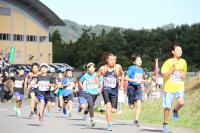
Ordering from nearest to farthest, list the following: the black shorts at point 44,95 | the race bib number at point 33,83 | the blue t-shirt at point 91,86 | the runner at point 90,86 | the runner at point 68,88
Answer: the runner at point 90,86, the blue t-shirt at point 91,86, the black shorts at point 44,95, the race bib number at point 33,83, the runner at point 68,88

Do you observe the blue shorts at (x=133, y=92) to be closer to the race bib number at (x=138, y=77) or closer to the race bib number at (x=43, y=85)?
the race bib number at (x=138, y=77)

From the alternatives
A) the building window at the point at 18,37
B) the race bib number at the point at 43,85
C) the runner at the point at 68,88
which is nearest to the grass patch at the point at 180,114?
the runner at the point at 68,88

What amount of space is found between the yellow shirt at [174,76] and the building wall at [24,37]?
6721 cm

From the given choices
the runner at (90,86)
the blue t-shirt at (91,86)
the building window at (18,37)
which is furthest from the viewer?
the building window at (18,37)

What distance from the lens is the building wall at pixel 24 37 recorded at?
8025 cm

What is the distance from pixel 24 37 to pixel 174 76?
2870 inches

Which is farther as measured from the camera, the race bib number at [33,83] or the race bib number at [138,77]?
the race bib number at [33,83]

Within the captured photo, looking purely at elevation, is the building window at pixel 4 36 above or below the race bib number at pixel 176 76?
above

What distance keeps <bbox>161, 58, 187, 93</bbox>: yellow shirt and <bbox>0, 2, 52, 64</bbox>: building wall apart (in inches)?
2646

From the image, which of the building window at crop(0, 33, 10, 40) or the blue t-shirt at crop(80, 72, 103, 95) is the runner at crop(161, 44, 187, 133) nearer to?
the blue t-shirt at crop(80, 72, 103, 95)

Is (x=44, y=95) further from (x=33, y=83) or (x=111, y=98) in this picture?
(x=111, y=98)

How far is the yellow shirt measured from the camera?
1230 cm

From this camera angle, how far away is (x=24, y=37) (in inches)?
3305

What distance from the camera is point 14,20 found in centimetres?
8162
